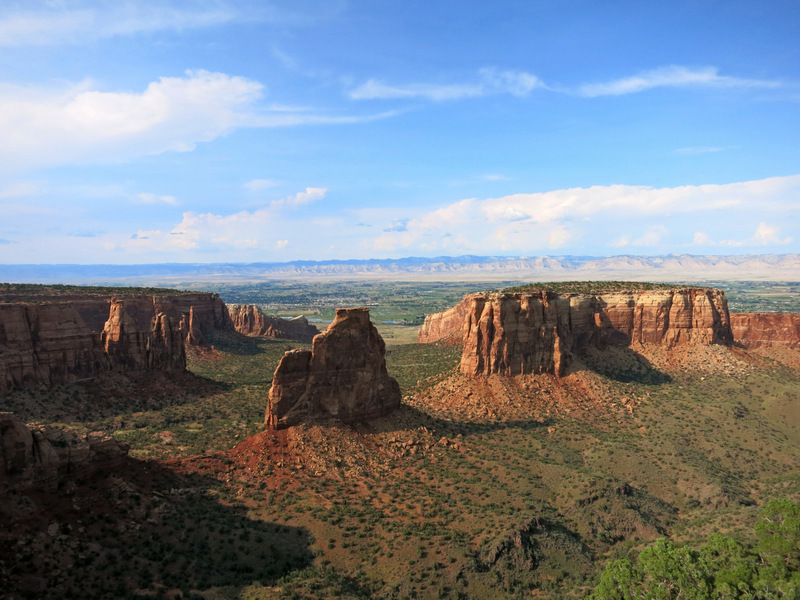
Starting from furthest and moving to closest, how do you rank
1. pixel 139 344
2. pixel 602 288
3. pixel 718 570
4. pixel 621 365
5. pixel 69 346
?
pixel 602 288
pixel 621 365
pixel 139 344
pixel 69 346
pixel 718 570

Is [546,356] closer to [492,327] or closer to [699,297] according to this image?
[492,327]

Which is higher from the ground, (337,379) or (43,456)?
(337,379)

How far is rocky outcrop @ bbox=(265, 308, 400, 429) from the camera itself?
44.4 meters

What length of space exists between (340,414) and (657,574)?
28049 millimetres

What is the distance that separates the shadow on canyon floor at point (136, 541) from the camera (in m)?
24.2

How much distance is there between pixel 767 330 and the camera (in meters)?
89.7

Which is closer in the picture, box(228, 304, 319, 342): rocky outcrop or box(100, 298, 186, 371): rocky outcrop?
box(100, 298, 186, 371): rocky outcrop

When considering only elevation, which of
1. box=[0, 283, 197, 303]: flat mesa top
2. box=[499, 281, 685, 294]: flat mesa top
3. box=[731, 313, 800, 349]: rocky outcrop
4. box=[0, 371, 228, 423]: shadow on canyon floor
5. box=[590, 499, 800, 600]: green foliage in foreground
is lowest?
box=[590, 499, 800, 600]: green foliage in foreground

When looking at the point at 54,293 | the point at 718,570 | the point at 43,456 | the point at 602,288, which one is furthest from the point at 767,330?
the point at 54,293

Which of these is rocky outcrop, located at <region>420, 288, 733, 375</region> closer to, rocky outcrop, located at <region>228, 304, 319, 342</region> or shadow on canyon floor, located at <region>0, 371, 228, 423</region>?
shadow on canyon floor, located at <region>0, 371, 228, 423</region>

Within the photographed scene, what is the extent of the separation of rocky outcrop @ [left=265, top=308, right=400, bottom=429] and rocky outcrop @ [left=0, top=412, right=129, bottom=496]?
48.9ft

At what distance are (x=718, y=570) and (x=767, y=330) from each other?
80.9 meters

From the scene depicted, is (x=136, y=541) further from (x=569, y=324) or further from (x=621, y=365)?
(x=621, y=365)

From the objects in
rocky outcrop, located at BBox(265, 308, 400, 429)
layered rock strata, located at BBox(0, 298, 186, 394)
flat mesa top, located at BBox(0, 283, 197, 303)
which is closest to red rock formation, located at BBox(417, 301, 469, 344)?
layered rock strata, located at BBox(0, 298, 186, 394)
